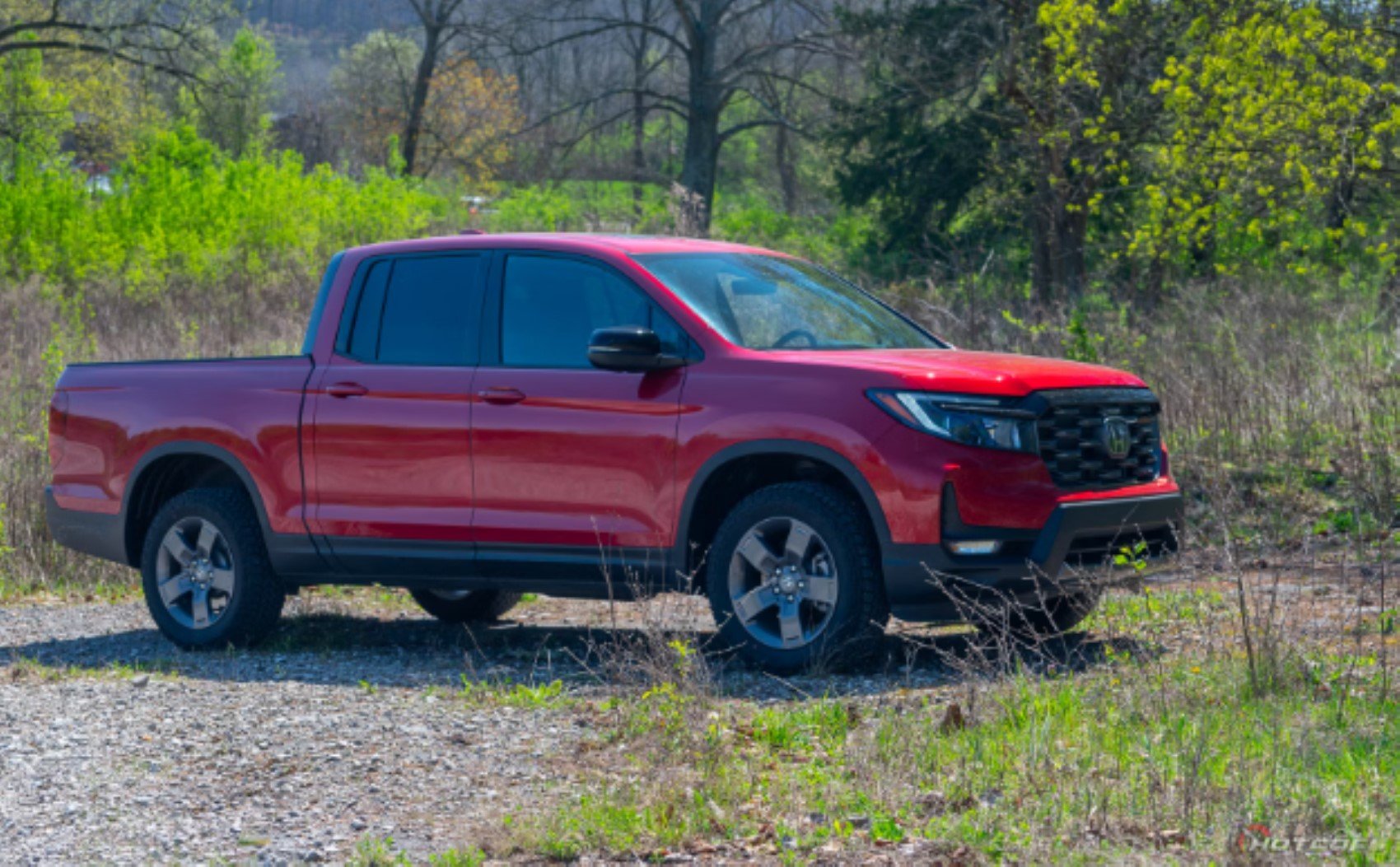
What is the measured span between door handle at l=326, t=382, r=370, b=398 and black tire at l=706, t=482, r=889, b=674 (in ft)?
6.62

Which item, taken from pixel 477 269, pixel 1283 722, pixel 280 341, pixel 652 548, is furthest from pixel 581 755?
pixel 280 341

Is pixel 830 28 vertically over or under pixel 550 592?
over

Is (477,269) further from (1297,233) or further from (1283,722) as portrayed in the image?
(1297,233)

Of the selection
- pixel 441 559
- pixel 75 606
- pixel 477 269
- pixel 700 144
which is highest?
pixel 700 144

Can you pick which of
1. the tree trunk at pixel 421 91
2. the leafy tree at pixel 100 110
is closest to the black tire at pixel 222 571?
the tree trunk at pixel 421 91

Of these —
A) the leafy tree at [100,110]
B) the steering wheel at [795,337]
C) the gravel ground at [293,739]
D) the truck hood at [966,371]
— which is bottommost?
the gravel ground at [293,739]

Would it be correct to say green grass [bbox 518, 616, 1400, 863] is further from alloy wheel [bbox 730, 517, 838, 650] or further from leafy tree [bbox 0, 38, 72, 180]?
leafy tree [bbox 0, 38, 72, 180]

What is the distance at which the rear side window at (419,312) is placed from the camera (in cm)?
824

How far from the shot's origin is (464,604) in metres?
10.0

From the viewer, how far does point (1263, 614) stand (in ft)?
21.2

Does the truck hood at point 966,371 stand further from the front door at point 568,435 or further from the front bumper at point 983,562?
the front door at point 568,435

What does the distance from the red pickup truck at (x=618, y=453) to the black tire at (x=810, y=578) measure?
1cm

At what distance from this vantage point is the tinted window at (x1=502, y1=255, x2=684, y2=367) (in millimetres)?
7867

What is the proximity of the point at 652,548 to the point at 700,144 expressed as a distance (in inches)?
1367
